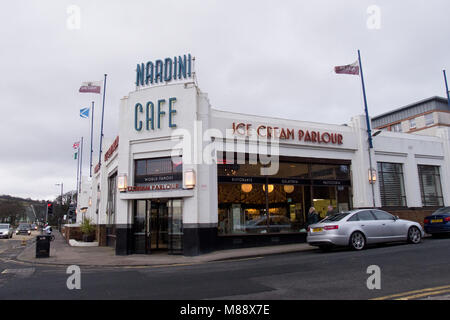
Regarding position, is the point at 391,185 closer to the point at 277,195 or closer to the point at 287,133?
the point at 287,133

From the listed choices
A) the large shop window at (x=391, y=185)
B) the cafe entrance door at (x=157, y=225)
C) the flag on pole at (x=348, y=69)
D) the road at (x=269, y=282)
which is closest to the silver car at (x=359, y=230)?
the road at (x=269, y=282)

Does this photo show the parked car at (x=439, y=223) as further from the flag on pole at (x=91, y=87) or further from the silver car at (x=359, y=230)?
the flag on pole at (x=91, y=87)

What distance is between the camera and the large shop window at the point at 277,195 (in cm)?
1614

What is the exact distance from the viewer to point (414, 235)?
1391 cm

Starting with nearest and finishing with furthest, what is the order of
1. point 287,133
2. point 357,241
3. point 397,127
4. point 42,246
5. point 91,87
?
point 357,241, point 42,246, point 287,133, point 91,87, point 397,127

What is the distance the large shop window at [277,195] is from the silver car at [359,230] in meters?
3.74

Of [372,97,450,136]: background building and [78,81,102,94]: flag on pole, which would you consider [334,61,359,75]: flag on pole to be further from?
[372,97,450,136]: background building

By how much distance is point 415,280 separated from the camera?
7004 millimetres

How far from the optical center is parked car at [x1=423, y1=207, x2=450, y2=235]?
15.5 metres

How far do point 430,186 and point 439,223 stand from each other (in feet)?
24.9

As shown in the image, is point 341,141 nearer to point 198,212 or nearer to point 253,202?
point 253,202

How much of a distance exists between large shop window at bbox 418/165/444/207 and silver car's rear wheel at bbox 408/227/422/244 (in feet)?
28.9

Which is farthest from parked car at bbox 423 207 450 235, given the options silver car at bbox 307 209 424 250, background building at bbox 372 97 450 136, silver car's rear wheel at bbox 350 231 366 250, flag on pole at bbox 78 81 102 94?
background building at bbox 372 97 450 136

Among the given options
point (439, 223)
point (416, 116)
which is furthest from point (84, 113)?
point (416, 116)
